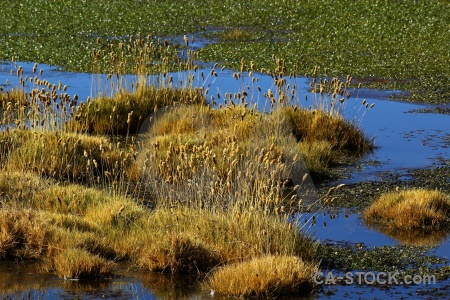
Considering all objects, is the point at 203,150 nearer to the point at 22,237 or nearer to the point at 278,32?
the point at 22,237

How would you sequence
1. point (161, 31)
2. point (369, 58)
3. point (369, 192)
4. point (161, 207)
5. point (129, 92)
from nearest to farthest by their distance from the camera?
point (161, 207), point (369, 192), point (129, 92), point (369, 58), point (161, 31)

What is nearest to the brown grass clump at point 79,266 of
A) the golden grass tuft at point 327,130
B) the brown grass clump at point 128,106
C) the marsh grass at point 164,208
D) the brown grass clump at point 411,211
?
the marsh grass at point 164,208

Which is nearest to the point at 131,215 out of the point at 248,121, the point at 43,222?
the point at 43,222

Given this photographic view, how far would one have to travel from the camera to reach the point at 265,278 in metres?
7.55

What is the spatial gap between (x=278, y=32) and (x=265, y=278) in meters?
19.0

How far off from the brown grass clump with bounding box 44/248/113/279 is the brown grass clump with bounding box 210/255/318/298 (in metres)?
1.09

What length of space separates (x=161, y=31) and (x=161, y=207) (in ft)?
56.4

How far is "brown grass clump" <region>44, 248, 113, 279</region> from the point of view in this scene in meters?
8.02

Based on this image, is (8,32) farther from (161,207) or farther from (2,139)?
(161,207)

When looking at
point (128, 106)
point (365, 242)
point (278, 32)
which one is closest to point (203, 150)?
point (365, 242)

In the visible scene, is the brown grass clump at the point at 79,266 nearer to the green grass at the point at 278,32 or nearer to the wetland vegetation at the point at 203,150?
the wetland vegetation at the point at 203,150

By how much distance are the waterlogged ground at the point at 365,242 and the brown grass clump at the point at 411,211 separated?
0.25 meters

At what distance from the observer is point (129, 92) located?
15750 millimetres

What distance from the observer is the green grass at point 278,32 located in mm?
21031
